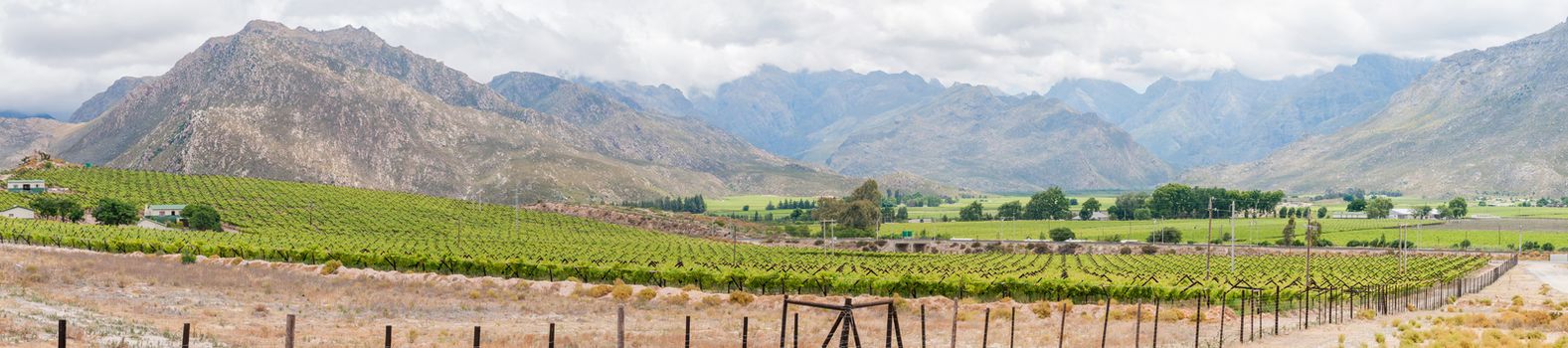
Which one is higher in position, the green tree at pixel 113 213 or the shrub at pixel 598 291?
the green tree at pixel 113 213

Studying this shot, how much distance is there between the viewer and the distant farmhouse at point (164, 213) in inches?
5802

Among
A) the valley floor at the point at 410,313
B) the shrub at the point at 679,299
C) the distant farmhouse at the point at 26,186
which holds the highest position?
the distant farmhouse at the point at 26,186

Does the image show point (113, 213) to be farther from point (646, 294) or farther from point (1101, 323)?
point (1101, 323)

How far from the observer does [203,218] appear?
5438 inches

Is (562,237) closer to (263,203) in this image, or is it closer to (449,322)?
(263,203)

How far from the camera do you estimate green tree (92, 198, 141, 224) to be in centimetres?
13775

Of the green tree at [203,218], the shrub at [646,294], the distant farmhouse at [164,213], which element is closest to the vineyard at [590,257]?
the green tree at [203,218]

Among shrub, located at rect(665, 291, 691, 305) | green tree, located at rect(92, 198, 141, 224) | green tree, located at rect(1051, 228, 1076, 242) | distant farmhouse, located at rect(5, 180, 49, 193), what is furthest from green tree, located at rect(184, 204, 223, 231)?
green tree, located at rect(1051, 228, 1076, 242)

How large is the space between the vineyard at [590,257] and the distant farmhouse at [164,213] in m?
6.11

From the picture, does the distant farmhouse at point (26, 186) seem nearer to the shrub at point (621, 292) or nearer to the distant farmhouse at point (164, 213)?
the distant farmhouse at point (164, 213)

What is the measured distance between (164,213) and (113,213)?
13567 mm

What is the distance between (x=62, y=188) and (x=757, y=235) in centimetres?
11256

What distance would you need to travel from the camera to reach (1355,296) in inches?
2628

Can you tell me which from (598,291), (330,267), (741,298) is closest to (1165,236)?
(741,298)
